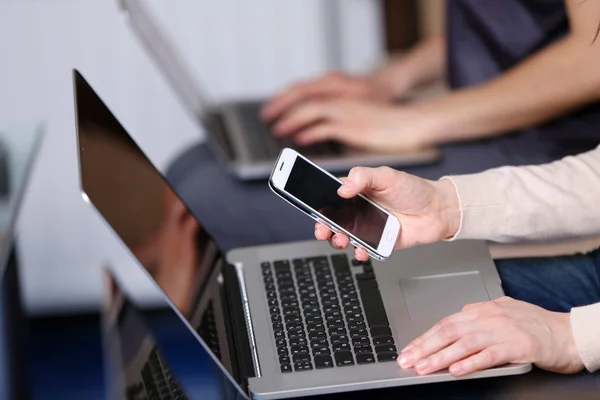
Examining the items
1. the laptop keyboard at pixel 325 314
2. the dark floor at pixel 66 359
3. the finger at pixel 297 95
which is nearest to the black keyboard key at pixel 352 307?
the laptop keyboard at pixel 325 314

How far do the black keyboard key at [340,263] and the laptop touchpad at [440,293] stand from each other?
60mm

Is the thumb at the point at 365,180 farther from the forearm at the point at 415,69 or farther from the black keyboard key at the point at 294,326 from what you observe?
the forearm at the point at 415,69

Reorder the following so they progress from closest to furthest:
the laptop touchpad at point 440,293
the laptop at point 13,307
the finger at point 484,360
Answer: the finger at point 484,360
the laptop touchpad at point 440,293
the laptop at point 13,307

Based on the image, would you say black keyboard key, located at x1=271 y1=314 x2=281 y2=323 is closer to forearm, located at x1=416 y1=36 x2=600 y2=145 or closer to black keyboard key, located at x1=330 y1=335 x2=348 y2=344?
black keyboard key, located at x1=330 y1=335 x2=348 y2=344

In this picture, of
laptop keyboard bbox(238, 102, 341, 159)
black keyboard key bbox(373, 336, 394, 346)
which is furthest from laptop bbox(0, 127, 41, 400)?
black keyboard key bbox(373, 336, 394, 346)

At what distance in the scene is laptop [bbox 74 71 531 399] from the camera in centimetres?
77

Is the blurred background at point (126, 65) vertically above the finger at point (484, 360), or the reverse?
the blurred background at point (126, 65)

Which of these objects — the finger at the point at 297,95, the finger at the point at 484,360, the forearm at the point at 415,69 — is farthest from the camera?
the forearm at the point at 415,69

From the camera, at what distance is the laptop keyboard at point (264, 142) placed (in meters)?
1.21

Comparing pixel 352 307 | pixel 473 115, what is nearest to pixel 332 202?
pixel 352 307

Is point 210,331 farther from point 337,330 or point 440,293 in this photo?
point 440,293

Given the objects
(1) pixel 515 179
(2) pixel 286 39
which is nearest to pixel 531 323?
(1) pixel 515 179

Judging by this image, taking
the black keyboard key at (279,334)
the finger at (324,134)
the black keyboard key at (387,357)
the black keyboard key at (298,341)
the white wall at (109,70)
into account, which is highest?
the white wall at (109,70)

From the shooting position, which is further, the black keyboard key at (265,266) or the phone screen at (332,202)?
the black keyboard key at (265,266)
